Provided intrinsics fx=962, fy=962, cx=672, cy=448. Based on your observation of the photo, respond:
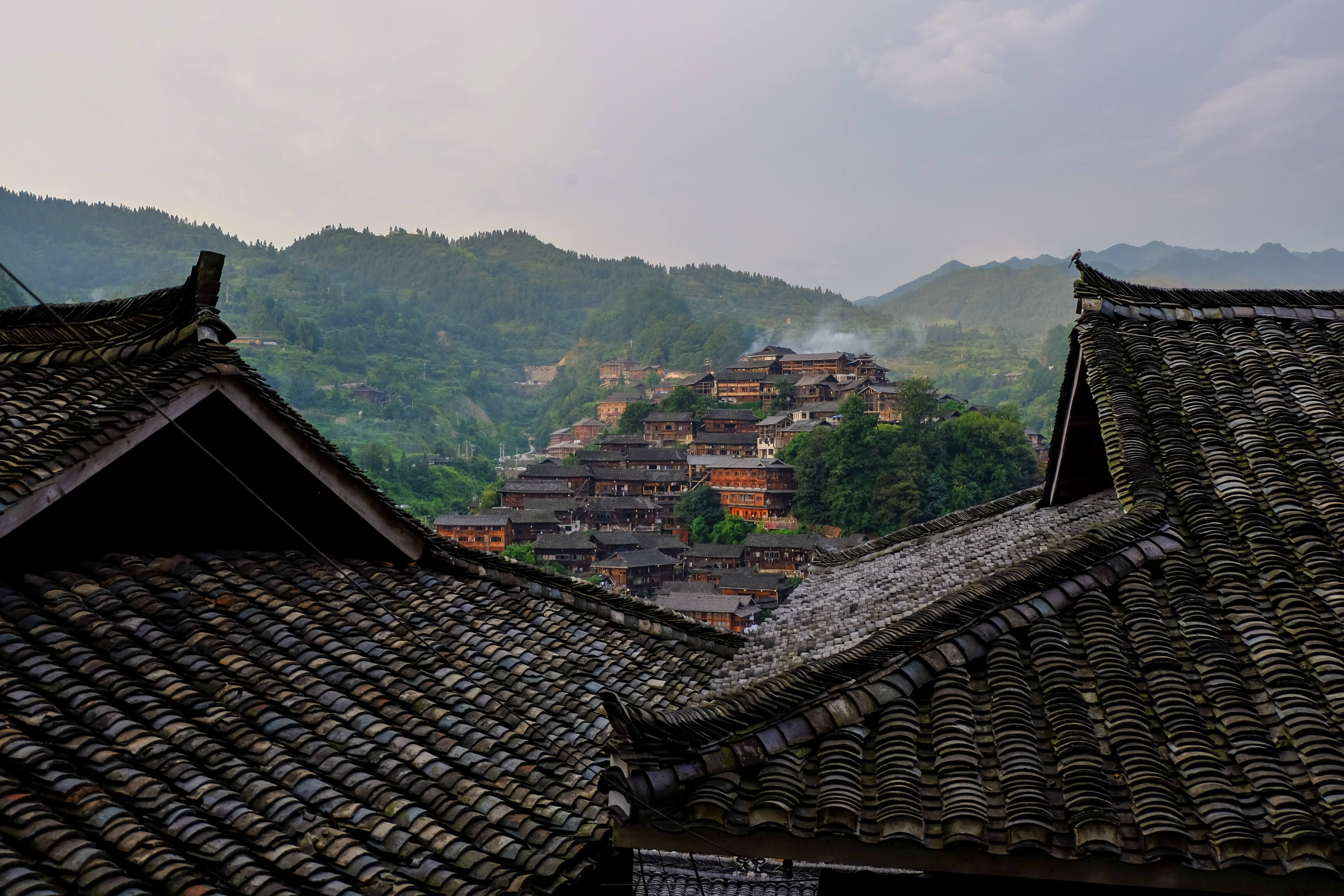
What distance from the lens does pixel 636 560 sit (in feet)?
164

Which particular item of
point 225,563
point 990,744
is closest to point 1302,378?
point 990,744

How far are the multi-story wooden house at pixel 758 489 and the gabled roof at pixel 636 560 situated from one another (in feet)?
27.0

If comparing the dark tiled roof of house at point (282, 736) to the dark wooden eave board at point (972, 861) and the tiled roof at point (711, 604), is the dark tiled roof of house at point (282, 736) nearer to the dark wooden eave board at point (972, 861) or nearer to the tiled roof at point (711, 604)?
the dark wooden eave board at point (972, 861)

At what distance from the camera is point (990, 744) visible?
3289 millimetres

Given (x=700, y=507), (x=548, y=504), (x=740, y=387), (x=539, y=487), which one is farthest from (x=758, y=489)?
(x=740, y=387)

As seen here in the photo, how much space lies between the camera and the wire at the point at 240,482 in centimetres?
485

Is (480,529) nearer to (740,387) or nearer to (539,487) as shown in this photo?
(539,487)

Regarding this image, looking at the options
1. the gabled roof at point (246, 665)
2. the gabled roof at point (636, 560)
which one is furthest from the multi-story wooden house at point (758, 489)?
the gabled roof at point (246, 665)

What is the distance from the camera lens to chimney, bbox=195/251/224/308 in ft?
17.3

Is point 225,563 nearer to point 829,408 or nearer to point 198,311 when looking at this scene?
point 198,311

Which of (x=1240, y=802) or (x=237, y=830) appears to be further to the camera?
(x=237, y=830)

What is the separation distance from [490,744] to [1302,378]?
193 inches

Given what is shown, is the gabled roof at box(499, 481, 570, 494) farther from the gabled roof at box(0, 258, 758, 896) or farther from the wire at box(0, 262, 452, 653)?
the wire at box(0, 262, 452, 653)

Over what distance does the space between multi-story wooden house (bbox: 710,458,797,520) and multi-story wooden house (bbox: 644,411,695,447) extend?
12.1 m
